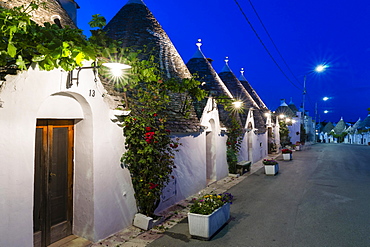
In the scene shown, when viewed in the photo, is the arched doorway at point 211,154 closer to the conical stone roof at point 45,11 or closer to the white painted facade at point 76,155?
the white painted facade at point 76,155

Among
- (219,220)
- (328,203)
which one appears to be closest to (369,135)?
(328,203)

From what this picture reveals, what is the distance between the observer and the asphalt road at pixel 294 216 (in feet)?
18.6

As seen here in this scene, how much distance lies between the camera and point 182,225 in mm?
6574

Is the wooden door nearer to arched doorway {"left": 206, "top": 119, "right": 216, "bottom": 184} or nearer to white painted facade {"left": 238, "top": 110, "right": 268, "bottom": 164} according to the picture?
arched doorway {"left": 206, "top": 119, "right": 216, "bottom": 184}

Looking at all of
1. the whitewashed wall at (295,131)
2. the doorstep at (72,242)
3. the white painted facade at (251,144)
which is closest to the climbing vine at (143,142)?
the doorstep at (72,242)

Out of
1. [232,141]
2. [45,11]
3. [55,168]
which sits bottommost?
[55,168]

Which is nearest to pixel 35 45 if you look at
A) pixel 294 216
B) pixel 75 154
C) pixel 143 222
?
pixel 75 154

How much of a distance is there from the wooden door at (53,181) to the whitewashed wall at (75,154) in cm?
19

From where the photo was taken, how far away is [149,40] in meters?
10.3

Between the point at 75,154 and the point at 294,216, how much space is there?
5.97m

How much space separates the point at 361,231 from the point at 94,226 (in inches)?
241

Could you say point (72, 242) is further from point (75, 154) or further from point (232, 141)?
point (232, 141)

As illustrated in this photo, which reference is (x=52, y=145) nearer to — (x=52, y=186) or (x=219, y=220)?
(x=52, y=186)

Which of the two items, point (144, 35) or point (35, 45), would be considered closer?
point (35, 45)
